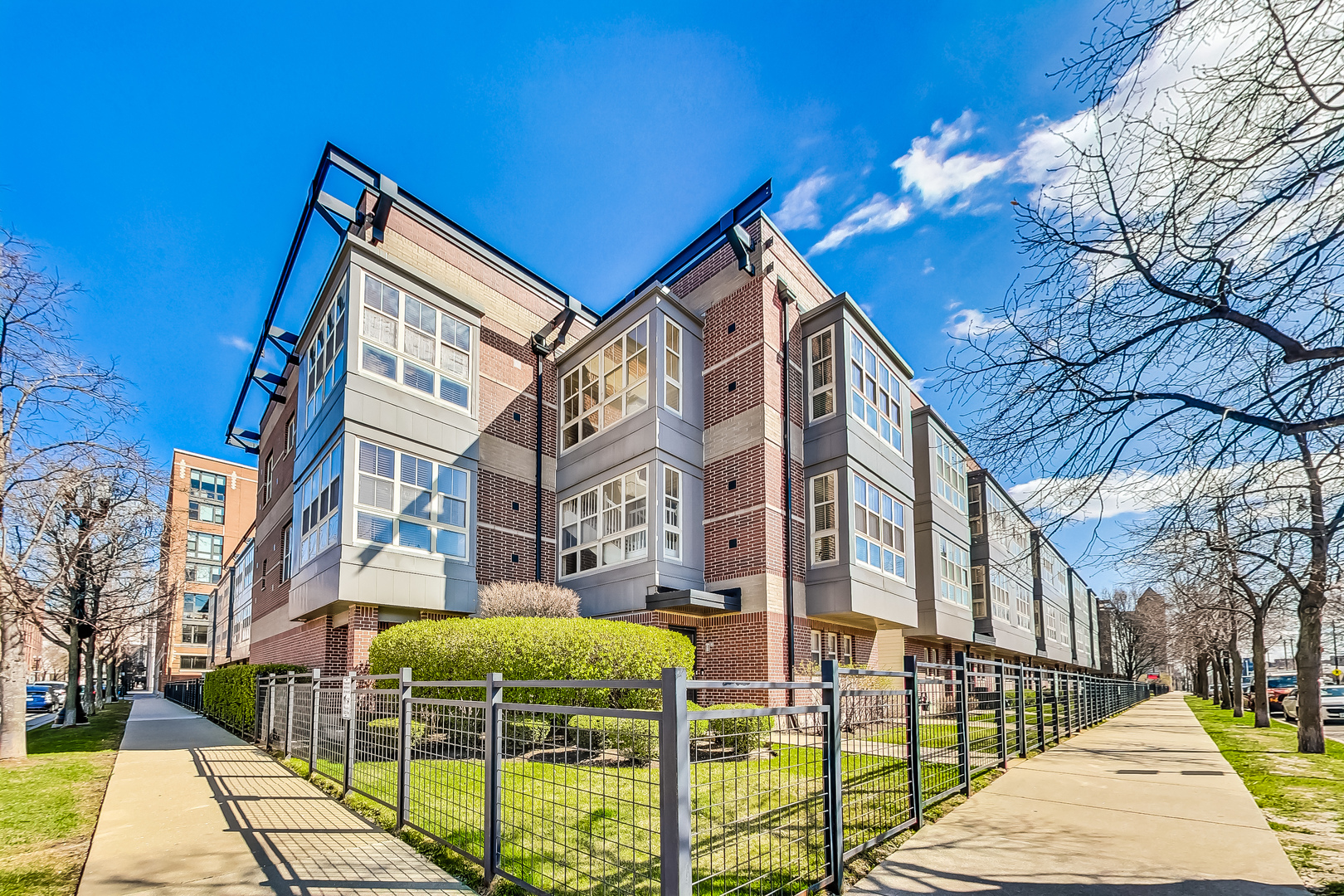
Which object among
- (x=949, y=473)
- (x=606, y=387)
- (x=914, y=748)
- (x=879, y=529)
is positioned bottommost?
(x=914, y=748)

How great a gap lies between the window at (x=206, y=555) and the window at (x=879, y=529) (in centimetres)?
5323

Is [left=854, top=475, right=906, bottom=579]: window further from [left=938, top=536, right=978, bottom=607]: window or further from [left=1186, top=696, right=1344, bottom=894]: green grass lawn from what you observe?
[left=1186, top=696, right=1344, bottom=894]: green grass lawn

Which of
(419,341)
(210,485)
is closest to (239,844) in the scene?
(419,341)

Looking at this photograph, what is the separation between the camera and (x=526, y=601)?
13336 millimetres

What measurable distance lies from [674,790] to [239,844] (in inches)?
187

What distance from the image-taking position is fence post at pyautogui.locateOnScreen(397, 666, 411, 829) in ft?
20.5

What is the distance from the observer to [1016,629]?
106 ft

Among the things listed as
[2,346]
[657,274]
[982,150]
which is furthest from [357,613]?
[982,150]

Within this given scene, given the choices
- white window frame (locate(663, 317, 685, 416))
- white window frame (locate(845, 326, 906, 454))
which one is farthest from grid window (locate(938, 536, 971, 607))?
white window frame (locate(663, 317, 685, 416))

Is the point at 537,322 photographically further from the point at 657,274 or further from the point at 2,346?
the point at 2,346

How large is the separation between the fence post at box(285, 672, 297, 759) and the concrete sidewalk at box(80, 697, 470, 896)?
826mm

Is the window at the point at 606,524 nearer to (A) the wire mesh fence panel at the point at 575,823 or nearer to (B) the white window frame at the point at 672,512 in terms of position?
(B) the white window frame at the point at 672,512

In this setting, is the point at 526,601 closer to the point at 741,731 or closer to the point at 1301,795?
the point at 741,731

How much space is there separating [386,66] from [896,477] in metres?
14.0
